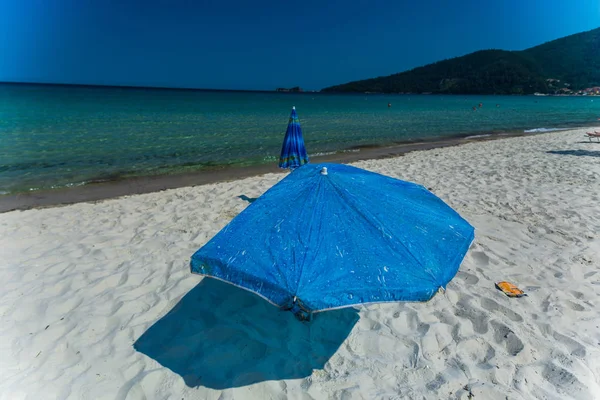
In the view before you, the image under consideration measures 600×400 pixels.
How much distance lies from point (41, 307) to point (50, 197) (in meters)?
6.09

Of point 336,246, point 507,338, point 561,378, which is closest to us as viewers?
point 336,246

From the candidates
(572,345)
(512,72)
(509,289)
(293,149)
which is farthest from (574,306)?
(512,72)

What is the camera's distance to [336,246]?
2.54 m

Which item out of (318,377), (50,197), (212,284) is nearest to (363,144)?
(50,197)

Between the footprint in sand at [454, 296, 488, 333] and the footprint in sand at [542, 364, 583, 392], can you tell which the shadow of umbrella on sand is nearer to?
the footprint in sand at [454, 296, 488, 333]

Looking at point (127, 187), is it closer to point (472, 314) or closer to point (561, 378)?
point (472, 314)

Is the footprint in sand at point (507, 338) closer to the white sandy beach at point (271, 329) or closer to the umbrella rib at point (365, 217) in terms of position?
the white sandy beach at point (271, 329)

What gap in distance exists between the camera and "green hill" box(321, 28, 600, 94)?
5054 inches

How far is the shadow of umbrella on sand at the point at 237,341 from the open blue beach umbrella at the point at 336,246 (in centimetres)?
92

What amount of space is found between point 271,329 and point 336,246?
67.1 inches

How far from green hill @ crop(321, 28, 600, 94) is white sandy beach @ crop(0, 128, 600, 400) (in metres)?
145

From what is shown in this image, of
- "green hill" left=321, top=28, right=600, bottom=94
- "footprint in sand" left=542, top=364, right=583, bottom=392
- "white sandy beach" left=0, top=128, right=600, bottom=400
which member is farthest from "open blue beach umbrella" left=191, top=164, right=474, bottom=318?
"green hill" left=321, top=28, right=600, bottom=94

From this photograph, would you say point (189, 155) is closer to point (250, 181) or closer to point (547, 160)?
point (250, 181)

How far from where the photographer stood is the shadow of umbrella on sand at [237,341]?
324cm
